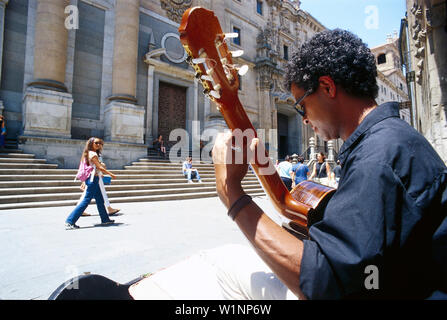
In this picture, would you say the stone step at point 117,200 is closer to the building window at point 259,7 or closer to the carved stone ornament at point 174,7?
the carved stone ornament at point 174,7

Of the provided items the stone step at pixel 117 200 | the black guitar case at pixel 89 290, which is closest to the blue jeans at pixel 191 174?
the stone step at pixel 117 200

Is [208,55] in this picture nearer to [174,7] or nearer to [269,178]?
[269,178]

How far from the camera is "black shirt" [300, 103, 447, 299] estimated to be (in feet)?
2.18

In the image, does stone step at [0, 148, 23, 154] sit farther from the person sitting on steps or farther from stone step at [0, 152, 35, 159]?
the person sitting on steps

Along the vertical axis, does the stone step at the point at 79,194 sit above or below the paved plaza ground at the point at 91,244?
above

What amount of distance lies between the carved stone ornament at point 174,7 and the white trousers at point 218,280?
16.6 metres

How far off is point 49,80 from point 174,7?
30.7 ft

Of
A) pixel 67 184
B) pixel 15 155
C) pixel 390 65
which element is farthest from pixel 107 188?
pixel 390 65

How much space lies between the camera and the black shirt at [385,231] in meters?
0.66

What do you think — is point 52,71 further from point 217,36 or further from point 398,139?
point 398,139

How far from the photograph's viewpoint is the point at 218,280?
47.0 inches

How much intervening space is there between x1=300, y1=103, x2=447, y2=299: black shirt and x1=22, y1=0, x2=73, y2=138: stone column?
10668mm

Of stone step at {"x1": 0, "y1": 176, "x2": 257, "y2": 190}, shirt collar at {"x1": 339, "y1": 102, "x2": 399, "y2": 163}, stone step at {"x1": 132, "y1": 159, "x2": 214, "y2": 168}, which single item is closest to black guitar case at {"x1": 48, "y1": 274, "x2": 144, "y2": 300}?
shirt collar at {"x1": 339, "y1": 102, "x2": 399, "y2": 163}
